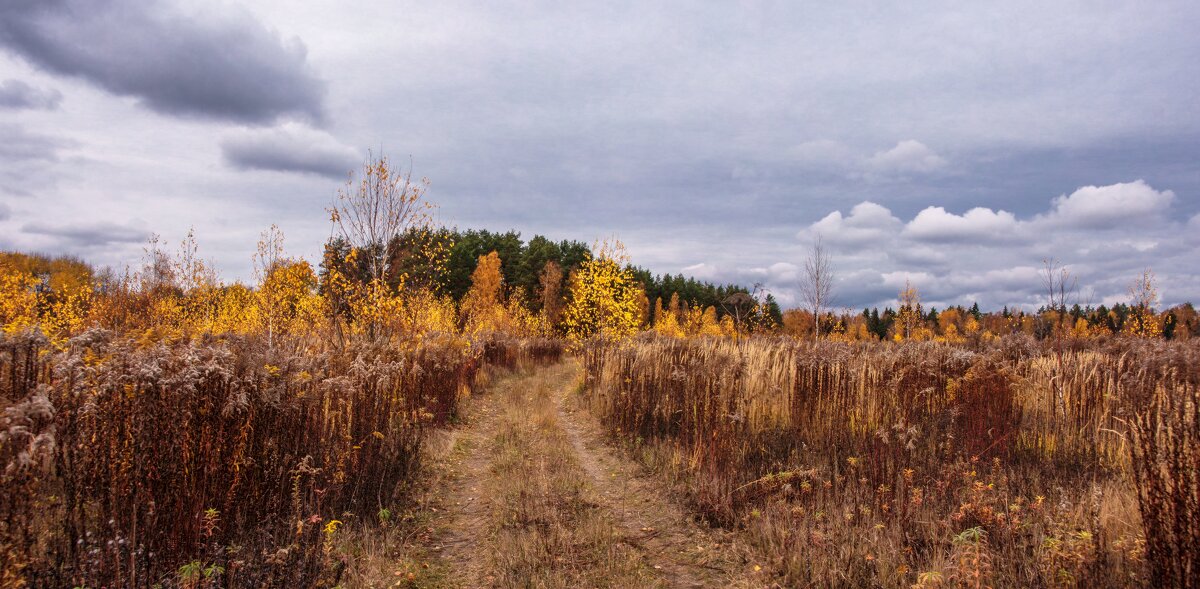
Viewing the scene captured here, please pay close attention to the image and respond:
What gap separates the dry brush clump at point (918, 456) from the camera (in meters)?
3.97

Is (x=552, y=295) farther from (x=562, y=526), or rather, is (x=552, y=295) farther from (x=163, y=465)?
(x=163, y=465)

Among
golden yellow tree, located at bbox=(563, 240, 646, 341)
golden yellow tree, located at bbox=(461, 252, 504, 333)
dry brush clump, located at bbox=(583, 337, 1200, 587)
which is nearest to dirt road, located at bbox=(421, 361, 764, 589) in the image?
dry brush clump, located at bbox=(583, 337, 1200, 587)

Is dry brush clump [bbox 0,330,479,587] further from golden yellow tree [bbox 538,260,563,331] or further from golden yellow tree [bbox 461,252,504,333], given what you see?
golden yellow tree [bbox 538,260,563,331]

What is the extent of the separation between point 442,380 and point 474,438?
1608 mm

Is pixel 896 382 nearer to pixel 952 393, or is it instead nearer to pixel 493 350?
pixel 952 393

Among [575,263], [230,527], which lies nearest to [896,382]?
[230,527]

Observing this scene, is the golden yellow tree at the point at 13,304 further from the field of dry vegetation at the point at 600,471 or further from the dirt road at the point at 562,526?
the dirt road at the point at 562,526

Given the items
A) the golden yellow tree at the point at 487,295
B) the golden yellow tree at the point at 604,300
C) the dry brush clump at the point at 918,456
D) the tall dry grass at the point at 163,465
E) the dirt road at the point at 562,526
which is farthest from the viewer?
the golden yellow tree at the point at 487,295

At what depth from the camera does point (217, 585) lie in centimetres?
364

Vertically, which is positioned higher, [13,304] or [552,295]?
[552,295]

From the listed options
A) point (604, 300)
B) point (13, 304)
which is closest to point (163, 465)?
point (604, 300)

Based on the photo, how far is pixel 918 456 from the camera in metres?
6.39

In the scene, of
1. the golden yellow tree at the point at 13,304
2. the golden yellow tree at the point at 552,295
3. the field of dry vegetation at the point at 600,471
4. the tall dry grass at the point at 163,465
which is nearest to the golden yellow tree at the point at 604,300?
the field of dry vegetation at the point at 600,471

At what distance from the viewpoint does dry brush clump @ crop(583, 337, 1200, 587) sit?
3.97m
